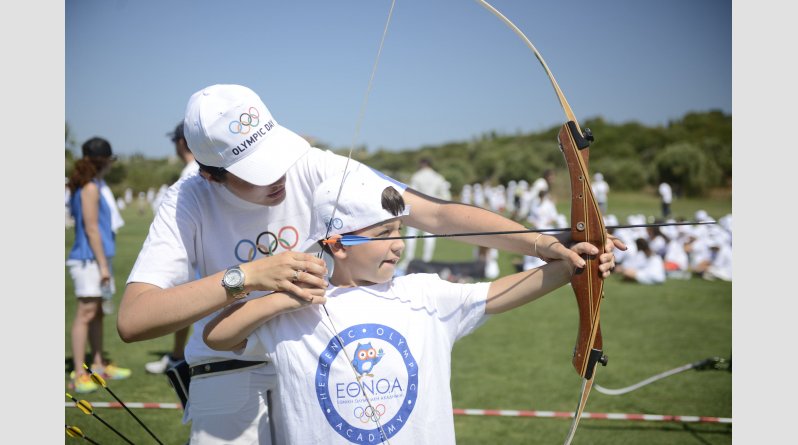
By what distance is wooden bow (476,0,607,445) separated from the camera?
1983 mm

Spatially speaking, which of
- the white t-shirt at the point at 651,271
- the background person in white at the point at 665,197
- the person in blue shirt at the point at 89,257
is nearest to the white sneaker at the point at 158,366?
the person in blue shirt at the point at 89,257

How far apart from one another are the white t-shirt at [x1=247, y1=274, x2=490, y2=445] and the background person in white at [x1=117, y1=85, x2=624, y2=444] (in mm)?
182

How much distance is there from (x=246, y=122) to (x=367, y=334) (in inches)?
29.0

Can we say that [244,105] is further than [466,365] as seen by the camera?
No

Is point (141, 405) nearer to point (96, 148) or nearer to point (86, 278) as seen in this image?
point (86, 278)

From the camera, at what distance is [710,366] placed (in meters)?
4.41

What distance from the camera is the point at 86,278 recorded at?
5.07 m

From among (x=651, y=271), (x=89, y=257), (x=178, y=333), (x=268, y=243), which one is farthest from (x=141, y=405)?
(x=651, y=271)

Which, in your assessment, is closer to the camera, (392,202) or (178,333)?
(392,202)

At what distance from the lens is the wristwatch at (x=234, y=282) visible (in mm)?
1730

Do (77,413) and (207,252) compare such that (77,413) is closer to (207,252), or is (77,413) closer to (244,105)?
(207,252)

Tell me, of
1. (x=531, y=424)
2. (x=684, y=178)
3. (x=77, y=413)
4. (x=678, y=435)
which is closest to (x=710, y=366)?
(x=678, y=435)

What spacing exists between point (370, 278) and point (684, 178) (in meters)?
38.1

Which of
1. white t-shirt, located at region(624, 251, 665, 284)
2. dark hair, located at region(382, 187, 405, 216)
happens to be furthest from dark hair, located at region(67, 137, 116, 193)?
white t-shirt, located at region(624, 251, 665, 284)
